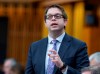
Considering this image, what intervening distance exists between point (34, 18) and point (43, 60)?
21.0 ft

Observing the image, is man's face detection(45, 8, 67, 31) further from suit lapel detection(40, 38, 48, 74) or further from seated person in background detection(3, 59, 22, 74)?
seated person in background detection(3, 59, 22, 74)

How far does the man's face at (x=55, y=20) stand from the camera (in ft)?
16.4

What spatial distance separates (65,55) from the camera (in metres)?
5.04

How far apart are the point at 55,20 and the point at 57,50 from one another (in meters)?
0.31

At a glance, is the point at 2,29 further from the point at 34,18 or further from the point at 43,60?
the point at 43,60

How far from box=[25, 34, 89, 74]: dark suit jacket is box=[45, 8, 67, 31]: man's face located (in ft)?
0.62

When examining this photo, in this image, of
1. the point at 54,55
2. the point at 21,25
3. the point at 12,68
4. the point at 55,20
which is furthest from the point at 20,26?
the point at 54,55

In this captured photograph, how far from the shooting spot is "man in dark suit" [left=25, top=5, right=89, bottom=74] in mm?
5008

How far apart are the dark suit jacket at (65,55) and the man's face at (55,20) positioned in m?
0.19

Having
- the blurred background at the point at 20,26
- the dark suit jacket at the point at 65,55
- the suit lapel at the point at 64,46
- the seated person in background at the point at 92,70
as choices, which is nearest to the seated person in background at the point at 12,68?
the blurred background at the point at 20,26

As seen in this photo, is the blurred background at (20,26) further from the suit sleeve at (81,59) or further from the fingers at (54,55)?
the fingers at (54,55)

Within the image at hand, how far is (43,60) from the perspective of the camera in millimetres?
5082

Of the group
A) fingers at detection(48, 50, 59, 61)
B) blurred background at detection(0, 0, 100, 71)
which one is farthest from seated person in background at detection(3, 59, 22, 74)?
fingers at detection(48, 50, 59, 61)

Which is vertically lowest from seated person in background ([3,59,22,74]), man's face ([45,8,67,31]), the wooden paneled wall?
seated person in background ([3,59,22,74])
